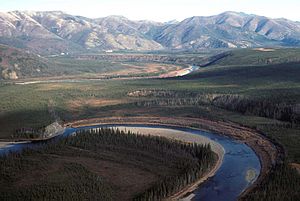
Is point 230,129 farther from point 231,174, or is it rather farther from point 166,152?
point 231,174

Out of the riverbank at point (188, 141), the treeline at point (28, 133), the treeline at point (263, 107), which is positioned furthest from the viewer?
the treeline at point (263, 107)

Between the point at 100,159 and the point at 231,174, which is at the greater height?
the point at 100,159

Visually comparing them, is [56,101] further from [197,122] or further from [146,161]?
[146,161]

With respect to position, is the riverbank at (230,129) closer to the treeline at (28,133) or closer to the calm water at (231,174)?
the calm water at (231,174)

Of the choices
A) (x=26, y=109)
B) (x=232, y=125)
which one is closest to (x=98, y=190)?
(x=232, y=125)

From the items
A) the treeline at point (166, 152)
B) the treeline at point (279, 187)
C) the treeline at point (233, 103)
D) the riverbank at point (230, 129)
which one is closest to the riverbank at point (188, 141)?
the treeline at point (166, 152)

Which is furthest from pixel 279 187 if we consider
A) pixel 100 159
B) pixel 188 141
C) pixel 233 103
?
pixel 233 103
